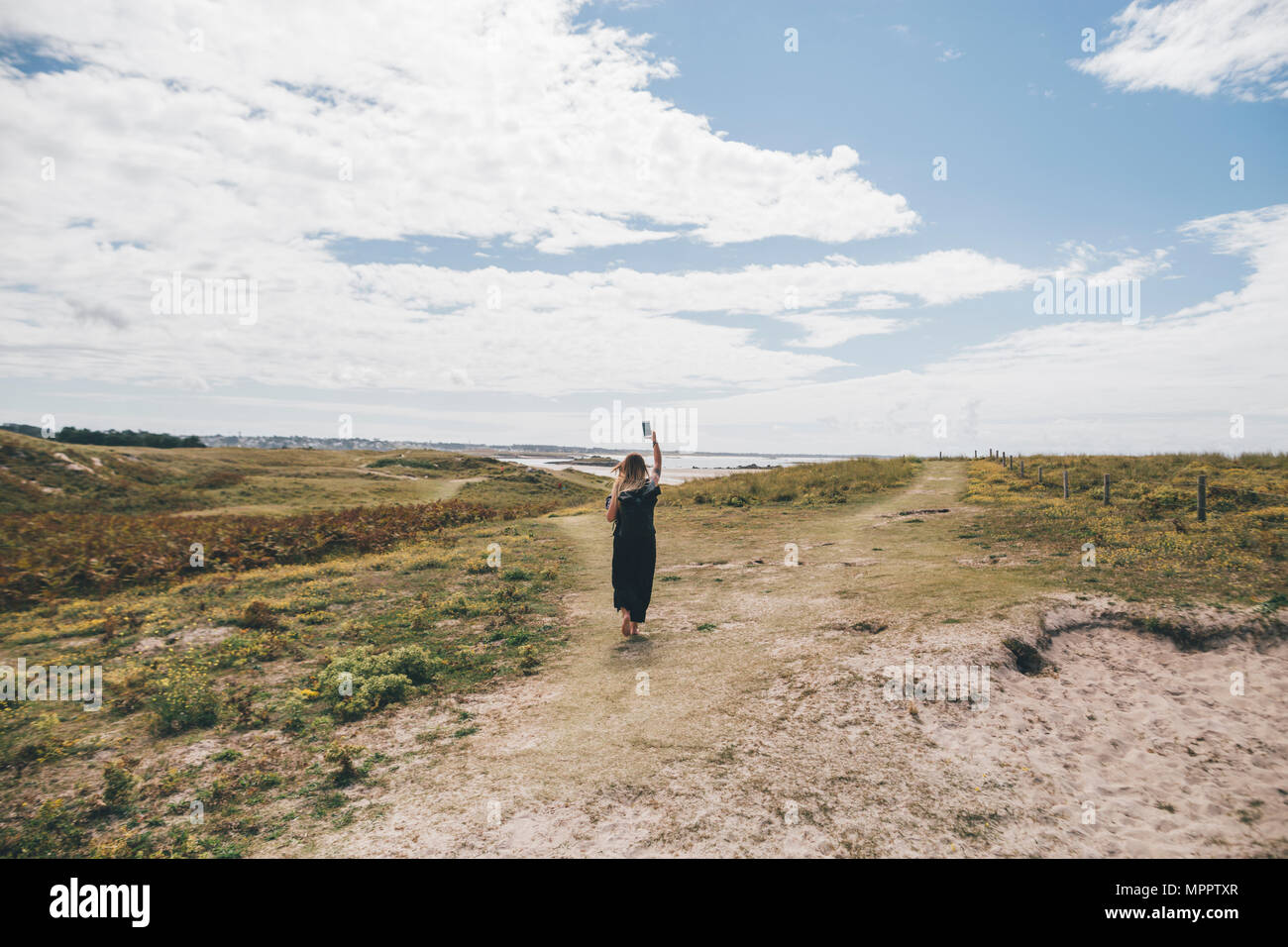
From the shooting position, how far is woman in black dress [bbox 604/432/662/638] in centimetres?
1072

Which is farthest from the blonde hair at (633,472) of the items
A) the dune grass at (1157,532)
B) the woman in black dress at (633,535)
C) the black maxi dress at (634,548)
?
the dune grass at (1157,532)

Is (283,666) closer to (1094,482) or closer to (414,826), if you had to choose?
(414,826)

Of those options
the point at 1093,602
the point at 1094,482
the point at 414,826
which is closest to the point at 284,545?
the point at 414,826

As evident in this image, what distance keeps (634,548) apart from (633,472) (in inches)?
55.6

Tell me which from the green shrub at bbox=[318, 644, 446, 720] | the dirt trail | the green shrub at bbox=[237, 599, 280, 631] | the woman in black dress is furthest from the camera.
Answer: the green shrub at bbox=[237, 599, 280, 631]

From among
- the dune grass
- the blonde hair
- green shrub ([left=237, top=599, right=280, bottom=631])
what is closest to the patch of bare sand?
the dune grass

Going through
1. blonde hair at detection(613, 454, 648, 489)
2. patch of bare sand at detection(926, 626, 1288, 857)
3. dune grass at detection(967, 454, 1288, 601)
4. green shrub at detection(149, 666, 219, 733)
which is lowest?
green shrub at detection(149, 666, 219, 733)

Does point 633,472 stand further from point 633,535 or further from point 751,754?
point 751,754

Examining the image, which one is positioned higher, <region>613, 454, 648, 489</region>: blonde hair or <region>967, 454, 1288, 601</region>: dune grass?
<region>613, 454, 648, 489</region>: blonde hair

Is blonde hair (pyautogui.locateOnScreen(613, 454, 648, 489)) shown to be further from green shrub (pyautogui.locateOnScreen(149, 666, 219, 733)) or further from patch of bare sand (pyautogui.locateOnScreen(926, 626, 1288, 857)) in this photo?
green shrub (pyautogui.locateOnScreen(149, 666, 219, 733))

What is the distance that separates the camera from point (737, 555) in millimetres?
19250
